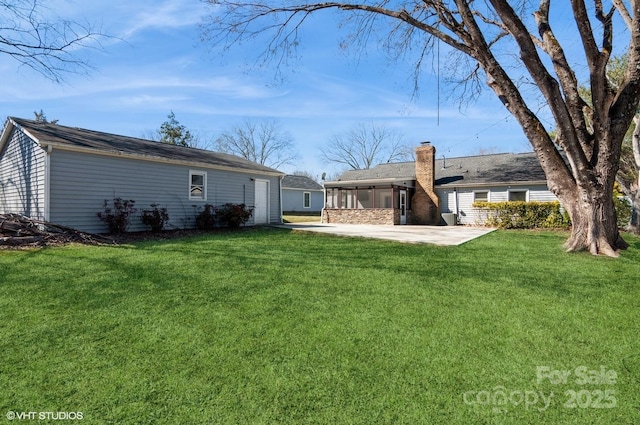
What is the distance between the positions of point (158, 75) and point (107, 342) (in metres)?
9.11

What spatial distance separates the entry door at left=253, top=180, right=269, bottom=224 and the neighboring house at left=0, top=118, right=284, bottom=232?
349 millimetres

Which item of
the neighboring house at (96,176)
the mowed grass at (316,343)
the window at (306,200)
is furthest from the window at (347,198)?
the mowed grass at (316,343)

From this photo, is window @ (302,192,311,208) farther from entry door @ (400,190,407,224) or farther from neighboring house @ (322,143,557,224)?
entry door @ (400,190,407,224)

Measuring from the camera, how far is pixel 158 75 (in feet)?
33.1

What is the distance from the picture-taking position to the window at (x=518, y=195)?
17219mm

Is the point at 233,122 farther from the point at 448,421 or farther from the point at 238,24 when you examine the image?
the point at 448,421

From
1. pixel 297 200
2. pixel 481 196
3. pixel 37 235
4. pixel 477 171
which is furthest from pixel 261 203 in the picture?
pixel 297 200

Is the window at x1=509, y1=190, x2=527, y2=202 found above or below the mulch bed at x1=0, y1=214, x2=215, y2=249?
above

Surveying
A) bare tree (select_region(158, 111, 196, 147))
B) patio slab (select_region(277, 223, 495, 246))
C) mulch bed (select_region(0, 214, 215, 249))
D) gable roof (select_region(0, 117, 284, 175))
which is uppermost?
bare tree (select_region(158, 111, 196, 147))

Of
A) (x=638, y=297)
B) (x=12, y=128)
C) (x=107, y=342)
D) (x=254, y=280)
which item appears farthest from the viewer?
(x=12, y=128)

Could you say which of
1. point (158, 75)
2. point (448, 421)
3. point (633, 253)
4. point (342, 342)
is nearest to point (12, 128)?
point (158, 75)

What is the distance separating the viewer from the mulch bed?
25.0 ft

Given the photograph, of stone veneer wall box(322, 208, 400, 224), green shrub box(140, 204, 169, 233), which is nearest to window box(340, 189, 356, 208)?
stone veneer wall box(322, 208, 400, 224)

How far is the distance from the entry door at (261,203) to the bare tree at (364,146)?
26.0 meters
